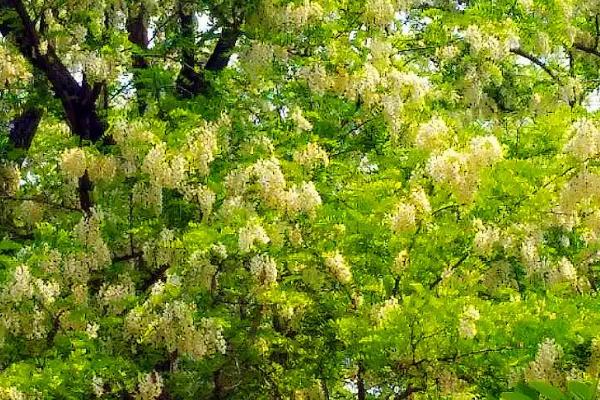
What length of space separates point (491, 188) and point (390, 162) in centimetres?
164

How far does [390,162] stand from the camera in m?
9.29

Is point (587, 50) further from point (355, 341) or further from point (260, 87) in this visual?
point (355, 341)

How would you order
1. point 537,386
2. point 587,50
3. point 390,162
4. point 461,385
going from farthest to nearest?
point 587,50
point 390,162
point 461,385
point 537,386

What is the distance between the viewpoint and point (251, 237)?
7574 mm

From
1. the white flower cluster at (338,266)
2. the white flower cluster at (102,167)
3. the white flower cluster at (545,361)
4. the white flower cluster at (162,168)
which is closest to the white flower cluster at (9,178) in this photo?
the white flower cluster at (102,167)

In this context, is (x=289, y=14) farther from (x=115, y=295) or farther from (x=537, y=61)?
(x=537, y=61)

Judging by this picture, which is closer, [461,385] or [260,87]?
[461,385]

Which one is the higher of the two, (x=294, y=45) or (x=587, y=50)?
(x=587, y=50)

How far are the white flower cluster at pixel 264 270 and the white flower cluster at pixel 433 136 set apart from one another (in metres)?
1.88

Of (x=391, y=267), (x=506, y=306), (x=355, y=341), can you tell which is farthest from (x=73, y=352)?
(x=506, y=306)

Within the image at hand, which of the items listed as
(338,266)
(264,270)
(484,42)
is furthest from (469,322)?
(484,42)

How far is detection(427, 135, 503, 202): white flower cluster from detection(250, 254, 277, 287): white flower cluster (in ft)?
5.39

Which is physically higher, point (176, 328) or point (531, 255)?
point (531, 255)

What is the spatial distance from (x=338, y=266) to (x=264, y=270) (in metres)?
0.66
